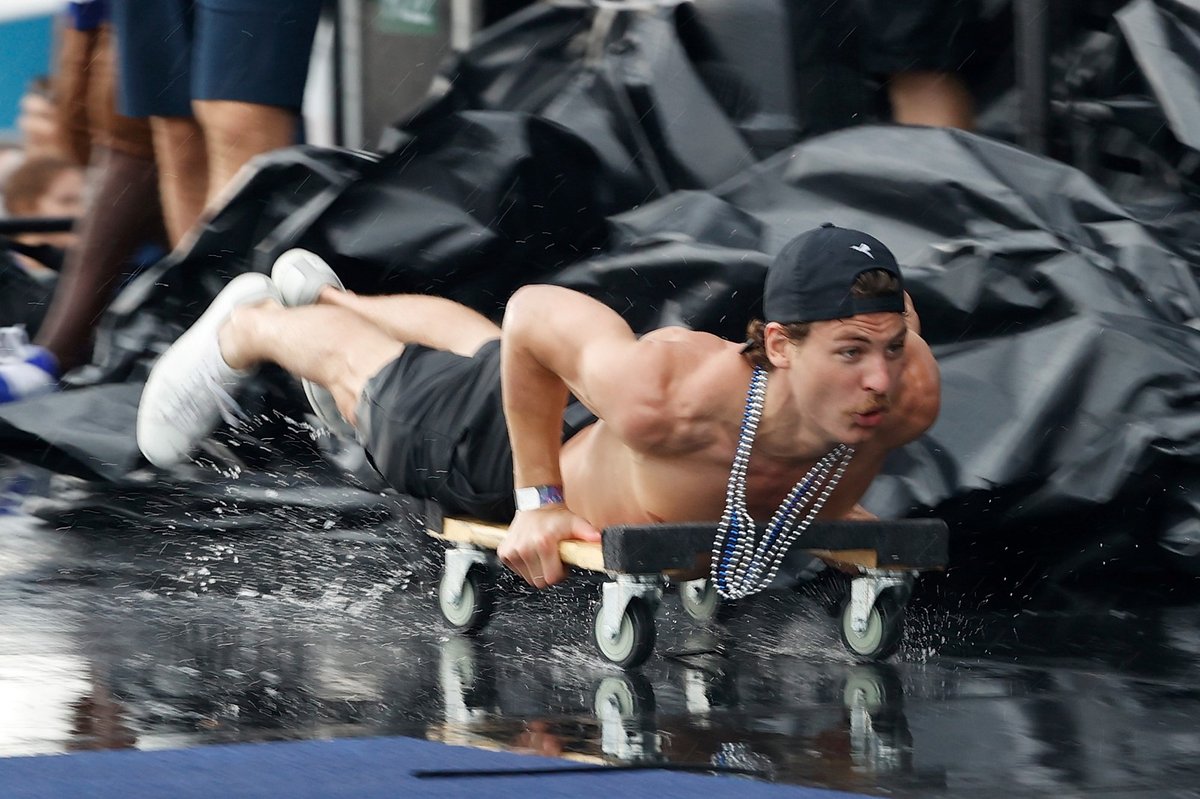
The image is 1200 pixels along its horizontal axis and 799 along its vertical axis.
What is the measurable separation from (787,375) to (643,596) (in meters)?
0.52

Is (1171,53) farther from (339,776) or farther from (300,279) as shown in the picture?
(339,776)

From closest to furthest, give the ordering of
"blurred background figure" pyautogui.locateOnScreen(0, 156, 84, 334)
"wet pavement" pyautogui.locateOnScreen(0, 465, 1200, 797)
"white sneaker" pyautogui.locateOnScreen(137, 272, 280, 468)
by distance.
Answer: "wet pavement" pyautogui.locateOnScreen(0, 465, 1200, 797)
"white sneaker" pyautogui.locateOnScreen(137, 272, 280, 468)
"blurred background figure" pyautogui.locateOnScreen(0, 156, 84, 334)

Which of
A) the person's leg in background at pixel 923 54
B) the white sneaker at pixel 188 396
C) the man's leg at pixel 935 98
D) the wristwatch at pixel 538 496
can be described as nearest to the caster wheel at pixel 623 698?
the wristwatch at pixel 538 496

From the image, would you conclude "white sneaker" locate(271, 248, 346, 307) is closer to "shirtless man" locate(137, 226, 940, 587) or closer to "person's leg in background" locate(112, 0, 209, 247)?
"shirtless man" locate(137, 226, 940, 587)

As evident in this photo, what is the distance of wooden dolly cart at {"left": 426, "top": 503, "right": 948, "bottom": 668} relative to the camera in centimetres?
379

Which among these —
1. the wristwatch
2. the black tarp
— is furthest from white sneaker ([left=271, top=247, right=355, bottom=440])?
the wristwatch

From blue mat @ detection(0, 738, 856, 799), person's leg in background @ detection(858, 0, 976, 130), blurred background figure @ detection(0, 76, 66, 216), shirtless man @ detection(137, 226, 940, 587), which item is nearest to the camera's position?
blue mat @ detection(0, 738, 856, 799)

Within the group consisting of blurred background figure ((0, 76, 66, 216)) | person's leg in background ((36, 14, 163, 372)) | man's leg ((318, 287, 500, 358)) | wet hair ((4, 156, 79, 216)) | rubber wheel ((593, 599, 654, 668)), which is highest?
blurred background figure ((0, 76, 66, 216))

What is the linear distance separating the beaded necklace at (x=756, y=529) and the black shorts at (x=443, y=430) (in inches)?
29.0

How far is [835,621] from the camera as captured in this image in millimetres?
4484

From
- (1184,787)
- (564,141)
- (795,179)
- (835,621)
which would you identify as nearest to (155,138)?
(564,141)

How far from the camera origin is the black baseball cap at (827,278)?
11.8 feet

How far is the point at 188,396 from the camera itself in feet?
17.5

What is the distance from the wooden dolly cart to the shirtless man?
109mm
